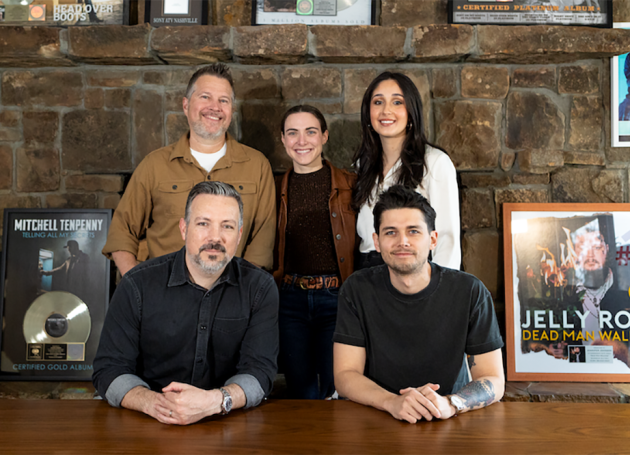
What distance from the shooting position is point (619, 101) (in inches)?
104

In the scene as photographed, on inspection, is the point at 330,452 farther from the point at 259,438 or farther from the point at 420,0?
the point at 420,0

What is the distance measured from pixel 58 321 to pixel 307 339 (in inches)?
56.0

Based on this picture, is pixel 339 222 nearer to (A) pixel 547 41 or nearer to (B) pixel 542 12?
(A) pixel 547 41

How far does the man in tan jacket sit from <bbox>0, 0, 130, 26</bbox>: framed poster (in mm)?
834

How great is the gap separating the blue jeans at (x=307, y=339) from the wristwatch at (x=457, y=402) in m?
0.86

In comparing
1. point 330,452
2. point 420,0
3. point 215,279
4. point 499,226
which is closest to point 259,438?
point 330,452

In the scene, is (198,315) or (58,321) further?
(58,321)

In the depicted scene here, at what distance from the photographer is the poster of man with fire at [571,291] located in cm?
255

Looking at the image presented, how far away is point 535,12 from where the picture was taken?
2.62 meters

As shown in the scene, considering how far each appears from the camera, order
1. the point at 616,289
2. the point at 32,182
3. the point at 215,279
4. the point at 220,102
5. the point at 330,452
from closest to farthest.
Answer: the point at 330,452
the point at 215,279
the point at 220,102
the point at 616,289
the point at 32,182

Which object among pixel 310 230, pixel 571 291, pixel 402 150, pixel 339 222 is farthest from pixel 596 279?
pixel 310 230

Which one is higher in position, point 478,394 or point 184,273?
point 184,273

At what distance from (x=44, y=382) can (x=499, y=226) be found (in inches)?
100

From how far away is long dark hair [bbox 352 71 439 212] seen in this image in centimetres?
204
